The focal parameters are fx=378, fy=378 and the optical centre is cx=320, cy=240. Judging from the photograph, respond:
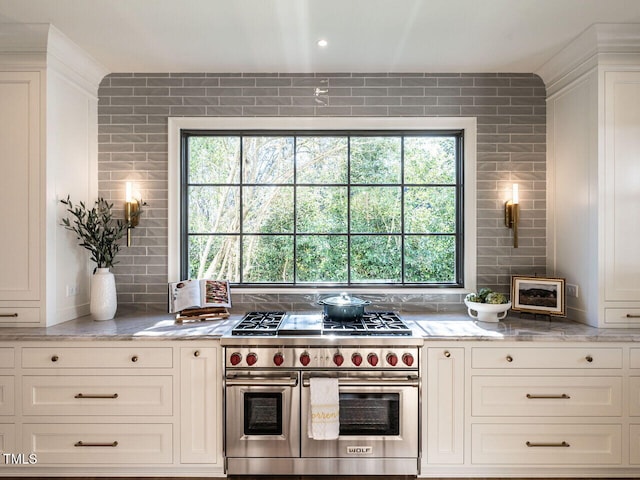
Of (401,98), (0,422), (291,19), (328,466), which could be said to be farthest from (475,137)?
(0,422)

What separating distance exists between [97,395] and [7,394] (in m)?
0.58

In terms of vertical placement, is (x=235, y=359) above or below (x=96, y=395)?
above

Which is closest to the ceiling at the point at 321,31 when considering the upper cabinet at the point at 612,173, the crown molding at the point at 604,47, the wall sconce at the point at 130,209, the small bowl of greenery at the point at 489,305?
the crown molding at the point at 604,47

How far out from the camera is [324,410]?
2.37m

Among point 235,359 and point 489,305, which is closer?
point 235,359

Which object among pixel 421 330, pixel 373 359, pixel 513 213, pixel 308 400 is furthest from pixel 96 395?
pixel 513 213

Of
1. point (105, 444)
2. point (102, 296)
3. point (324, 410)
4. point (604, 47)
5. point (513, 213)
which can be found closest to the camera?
point (324, 410)

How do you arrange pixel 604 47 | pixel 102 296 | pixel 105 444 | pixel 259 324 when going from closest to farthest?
pixel 105 444
pixel 604 47
pixel 259 324
pixel 102 296

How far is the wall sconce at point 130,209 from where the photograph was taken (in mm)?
3119

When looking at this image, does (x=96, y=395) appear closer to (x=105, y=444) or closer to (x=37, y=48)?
(x=105, y=444)

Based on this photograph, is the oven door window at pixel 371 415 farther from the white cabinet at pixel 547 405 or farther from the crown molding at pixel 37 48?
the crown molding at pixel 37 48

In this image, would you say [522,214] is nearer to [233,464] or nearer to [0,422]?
[233,464]

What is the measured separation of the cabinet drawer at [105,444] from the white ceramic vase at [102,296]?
76cm

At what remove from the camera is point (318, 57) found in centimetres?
291
